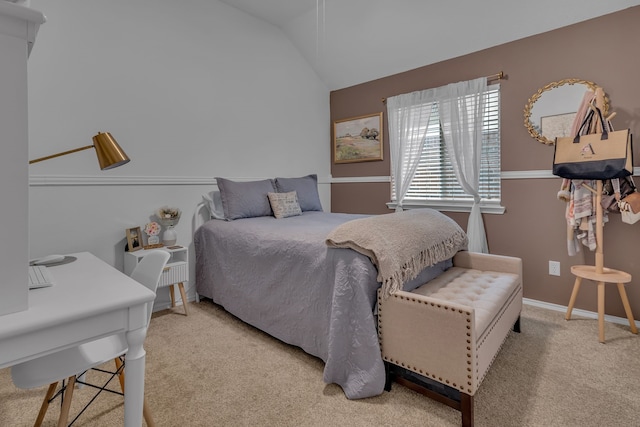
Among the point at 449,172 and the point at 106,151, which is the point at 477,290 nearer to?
the point at 449,172

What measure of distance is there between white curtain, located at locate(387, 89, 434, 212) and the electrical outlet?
1.50 m

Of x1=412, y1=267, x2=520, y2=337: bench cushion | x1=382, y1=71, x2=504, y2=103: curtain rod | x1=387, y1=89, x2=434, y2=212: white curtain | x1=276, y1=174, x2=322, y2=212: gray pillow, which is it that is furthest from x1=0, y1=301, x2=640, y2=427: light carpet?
x1=382, y1=71, x2=504, y2=103: curtain rod

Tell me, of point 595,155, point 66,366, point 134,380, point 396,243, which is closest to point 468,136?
point 595,155

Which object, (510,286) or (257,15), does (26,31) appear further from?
(257,15)

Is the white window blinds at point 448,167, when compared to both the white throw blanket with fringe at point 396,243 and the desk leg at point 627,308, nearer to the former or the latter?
the desk leg at point 627,308

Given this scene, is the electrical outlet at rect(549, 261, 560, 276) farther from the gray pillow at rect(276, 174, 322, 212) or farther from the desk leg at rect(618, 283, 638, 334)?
the gray pillow at rect(276, 174, 322, 212)

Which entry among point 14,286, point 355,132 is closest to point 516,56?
point 355,132

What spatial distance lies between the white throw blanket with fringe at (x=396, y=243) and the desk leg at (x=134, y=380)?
3.34 ft

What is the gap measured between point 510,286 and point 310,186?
215cm

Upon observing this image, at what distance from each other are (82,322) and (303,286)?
1229mm

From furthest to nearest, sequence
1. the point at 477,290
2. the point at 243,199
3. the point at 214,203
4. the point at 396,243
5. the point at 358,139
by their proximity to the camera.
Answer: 1. the point at 358,139
2. the point at 214,203
3. the point at 243,199
4. the point at 477,290
5. the point at 396,243

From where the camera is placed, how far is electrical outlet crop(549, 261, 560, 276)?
284 centimetres

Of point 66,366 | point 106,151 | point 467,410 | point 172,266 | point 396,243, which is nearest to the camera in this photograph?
point 66,366

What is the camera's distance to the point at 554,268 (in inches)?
112
